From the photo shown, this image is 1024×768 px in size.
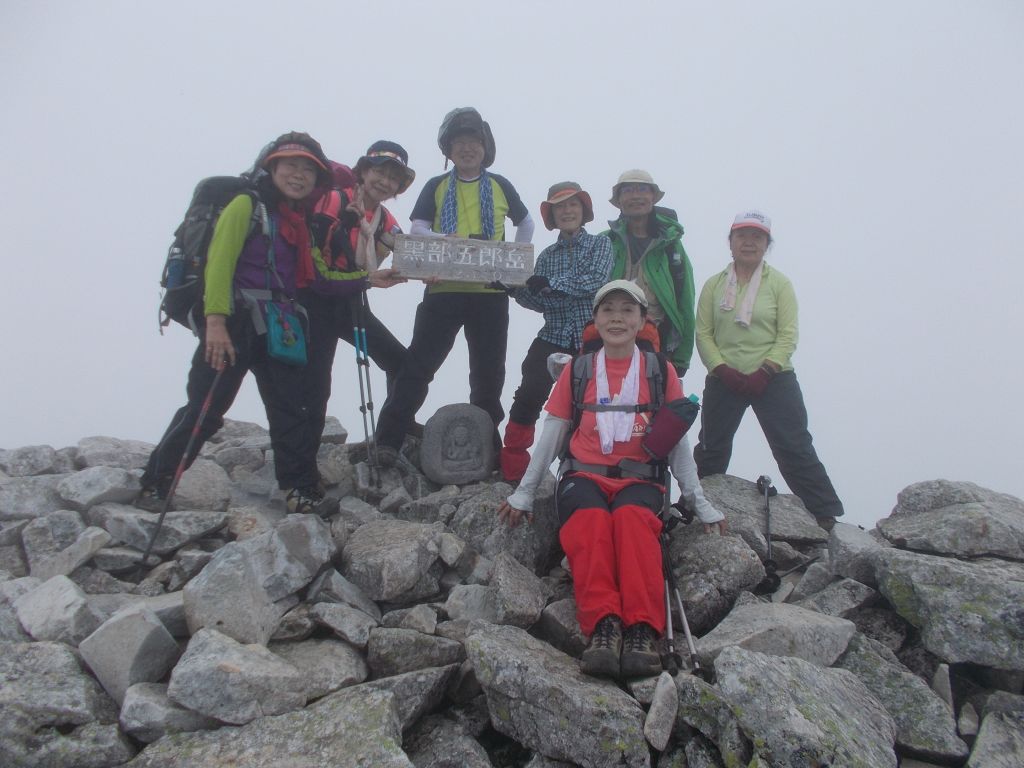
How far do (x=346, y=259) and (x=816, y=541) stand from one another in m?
5.66

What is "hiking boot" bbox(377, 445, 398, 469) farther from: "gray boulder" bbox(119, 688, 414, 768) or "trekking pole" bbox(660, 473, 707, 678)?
"gray boulder" bbox(119, 688, 414, 768)

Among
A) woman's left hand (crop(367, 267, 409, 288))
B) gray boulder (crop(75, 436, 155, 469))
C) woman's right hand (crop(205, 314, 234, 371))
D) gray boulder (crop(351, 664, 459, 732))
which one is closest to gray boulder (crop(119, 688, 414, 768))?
gray boulder (crop(351, 664, 459, 732))

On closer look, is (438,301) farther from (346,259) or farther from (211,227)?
(211,227)

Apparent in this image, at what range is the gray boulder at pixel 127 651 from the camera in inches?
181

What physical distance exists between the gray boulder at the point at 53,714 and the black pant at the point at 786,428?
5.59 meters

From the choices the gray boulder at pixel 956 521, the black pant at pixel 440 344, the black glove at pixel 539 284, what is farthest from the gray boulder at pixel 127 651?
the gray boulder at pixel 956 521

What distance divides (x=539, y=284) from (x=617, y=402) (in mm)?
2407

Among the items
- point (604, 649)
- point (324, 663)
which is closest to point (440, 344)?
point (324, 663)

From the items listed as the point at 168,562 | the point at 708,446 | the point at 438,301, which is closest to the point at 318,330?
the point at 438,301

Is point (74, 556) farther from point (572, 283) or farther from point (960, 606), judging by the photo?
point (960, 606)

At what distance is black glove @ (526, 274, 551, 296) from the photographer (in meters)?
8.00

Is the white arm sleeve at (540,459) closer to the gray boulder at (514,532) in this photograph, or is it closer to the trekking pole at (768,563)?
the gray boulder at (514,532)

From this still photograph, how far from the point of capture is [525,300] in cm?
822

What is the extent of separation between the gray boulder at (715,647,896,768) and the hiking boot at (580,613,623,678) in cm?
68
